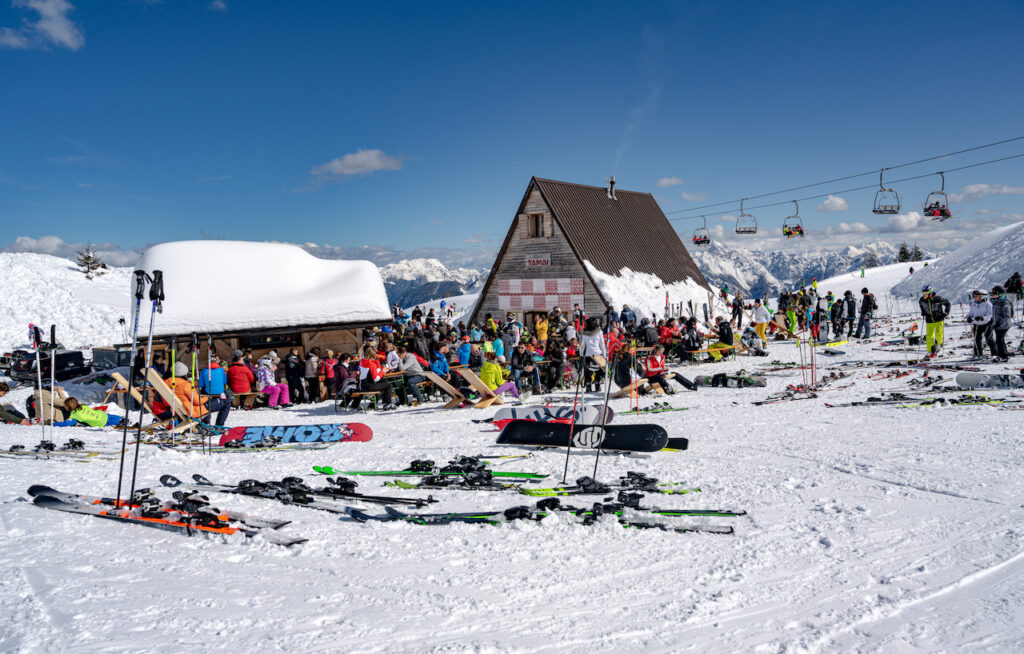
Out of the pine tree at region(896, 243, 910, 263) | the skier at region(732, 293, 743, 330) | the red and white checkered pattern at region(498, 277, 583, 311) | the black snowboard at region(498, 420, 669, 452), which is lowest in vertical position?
the black snowboard at region(498, 420, 669, 452)

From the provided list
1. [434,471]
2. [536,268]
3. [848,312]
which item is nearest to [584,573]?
[434,471]

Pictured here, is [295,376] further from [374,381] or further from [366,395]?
[374,381]

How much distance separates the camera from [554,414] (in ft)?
30.0

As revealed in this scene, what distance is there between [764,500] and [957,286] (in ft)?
114

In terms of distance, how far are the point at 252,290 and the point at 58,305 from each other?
21.1 metres

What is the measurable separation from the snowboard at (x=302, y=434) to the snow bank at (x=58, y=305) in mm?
23024

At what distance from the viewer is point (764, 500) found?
5.32m

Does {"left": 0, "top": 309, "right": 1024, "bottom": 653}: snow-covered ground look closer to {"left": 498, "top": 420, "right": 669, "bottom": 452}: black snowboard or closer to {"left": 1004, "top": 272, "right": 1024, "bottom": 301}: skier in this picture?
{"left": 498, "top": 420, "right": 669, "bottom": 452}: black snowboard

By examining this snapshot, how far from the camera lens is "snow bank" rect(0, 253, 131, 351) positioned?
91.5 feet

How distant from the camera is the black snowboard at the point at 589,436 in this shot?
734 cm

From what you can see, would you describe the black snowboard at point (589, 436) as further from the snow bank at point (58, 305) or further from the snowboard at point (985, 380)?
the snow bank at point (58, 305)

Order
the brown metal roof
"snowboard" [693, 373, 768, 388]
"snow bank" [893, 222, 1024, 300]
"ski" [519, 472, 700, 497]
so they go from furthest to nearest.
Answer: "snow bank" [893, 222, 1024, 300] → the brown metal roof → "snowboard" [693, 373, 768, 388] → "ski" [519, 472, 700, 497]

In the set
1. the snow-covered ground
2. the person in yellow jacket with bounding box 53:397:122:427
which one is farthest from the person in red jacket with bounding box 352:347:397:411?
the snow-covered ground

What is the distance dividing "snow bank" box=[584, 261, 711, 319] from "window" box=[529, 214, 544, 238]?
292cm
